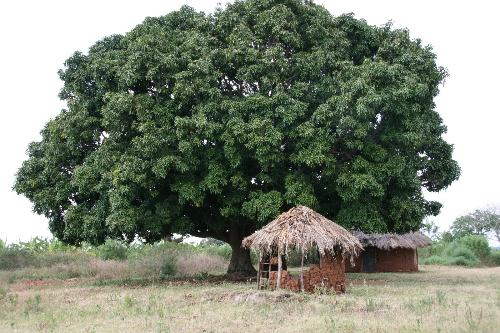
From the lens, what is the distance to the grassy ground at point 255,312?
1104 centimetres

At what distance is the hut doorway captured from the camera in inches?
1309

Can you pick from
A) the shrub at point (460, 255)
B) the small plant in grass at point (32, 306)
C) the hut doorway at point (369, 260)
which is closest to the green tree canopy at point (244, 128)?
the small plant in grass at point (32, 306)

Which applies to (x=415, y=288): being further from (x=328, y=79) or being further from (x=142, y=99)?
(x=142, y=99)

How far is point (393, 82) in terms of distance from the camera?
18.5m

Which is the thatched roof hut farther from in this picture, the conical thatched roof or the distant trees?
the distant trees

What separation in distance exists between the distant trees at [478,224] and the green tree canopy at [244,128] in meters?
40.2

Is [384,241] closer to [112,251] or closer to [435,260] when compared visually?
[435,260]

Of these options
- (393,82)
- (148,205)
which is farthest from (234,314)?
(393,82)

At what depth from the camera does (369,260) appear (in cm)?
3341

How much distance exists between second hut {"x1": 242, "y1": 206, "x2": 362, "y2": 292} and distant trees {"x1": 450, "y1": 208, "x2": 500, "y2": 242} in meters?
44.0

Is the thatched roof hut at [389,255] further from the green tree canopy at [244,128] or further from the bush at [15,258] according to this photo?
the bush at [15,258]

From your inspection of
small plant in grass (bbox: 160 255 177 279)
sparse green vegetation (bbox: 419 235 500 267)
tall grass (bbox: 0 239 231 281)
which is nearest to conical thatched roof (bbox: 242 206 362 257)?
tall grass (bbox: 0 239 231 281)

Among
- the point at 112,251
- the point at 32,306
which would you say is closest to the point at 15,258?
the point at 112,251

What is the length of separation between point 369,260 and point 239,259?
39.5 feet
